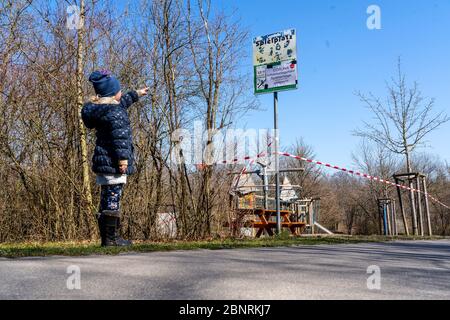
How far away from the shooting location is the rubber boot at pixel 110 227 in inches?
178

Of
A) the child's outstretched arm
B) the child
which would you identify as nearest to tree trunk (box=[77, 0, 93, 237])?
the child

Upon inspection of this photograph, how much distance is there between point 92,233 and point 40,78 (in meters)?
2.84

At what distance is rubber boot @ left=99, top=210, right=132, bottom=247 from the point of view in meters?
4.53

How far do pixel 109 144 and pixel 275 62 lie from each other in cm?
561

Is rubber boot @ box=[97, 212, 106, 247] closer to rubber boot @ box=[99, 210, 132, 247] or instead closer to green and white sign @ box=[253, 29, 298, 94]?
rubber boot @ box=[99, 210, 132, 247]

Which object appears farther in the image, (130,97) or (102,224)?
(130,97)

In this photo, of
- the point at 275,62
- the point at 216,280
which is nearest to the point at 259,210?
the point at 275,62

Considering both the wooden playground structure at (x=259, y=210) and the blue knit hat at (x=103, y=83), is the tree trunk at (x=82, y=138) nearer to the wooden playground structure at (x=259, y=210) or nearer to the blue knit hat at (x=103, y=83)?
the wooden playground structure at (x=259, y=210)

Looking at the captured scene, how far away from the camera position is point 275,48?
9156 millimetres

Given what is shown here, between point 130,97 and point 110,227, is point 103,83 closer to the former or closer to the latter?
point 130,97

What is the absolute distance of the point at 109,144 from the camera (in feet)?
14.4

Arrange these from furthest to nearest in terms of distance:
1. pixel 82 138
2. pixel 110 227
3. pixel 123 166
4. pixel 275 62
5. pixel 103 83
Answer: pixel 275 62, pixel 82 138, pixel 110 227, pixel 103 83, pixel 123 166

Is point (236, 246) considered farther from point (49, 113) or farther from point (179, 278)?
point (49, 113)

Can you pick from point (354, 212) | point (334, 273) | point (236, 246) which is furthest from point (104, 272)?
point (354, 212)
